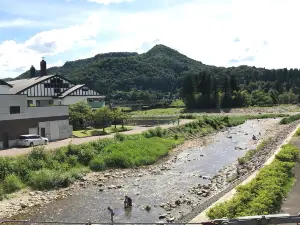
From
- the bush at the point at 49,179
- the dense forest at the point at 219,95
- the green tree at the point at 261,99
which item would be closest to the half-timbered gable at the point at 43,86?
the bush at the point at 49,179

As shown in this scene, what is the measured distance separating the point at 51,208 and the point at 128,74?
521 ft

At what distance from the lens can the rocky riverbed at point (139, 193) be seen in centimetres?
1877

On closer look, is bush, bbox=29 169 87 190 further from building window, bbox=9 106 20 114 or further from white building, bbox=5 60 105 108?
white building, bbox=5 60 105 108

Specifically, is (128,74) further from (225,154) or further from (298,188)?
(298,188)

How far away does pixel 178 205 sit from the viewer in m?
19.7

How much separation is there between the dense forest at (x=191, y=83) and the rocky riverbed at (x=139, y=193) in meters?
A: 68.6

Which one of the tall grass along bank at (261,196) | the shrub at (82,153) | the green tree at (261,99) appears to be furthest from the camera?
the green tree at (261,99)

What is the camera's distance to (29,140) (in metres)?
31.9

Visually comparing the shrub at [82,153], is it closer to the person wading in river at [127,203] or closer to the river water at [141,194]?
the river water at [141,194]

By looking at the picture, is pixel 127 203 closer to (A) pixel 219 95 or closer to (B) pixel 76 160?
(B) pixel 76 160

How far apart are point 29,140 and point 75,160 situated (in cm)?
613

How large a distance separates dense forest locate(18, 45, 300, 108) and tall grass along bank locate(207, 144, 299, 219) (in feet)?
259

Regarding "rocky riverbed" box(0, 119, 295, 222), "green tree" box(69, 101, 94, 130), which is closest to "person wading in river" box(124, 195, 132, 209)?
"rocky riverbed" box(0, 119, 295, 222)

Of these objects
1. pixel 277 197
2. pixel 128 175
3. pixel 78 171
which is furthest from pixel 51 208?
pixel 277 197
